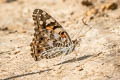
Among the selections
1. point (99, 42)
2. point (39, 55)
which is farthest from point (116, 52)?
point (39, 55)

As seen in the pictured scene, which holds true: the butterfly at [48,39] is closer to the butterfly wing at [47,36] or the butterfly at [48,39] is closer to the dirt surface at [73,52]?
the butterfly wing at [47,36]

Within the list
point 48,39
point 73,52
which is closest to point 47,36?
point 48,39

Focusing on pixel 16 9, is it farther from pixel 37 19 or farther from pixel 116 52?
pixel 116 52

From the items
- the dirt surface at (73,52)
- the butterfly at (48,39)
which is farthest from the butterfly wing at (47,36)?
the dirt surface at (73,52)

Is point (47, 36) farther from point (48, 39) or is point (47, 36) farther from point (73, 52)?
point (73, 52)

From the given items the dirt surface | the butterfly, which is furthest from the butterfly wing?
the dirt surface

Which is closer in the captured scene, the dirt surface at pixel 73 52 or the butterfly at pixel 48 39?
the dirt surface at pixel 73 52
